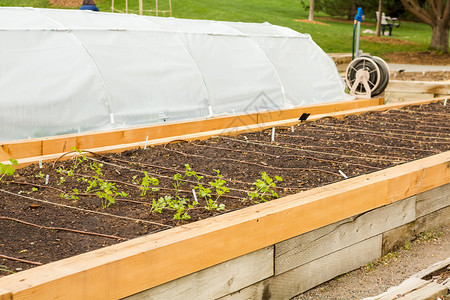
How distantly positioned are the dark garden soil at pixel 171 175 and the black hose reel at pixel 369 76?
2057 mm

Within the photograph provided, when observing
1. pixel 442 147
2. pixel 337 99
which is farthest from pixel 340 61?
pixel 442 147

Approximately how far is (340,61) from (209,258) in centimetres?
1234

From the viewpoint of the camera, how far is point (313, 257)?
10.6 feet

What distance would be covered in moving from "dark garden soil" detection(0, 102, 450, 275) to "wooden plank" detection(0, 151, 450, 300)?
8.9 inches

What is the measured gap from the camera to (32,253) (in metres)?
2.53

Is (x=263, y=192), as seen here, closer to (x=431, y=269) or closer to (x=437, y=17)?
(x=431, y=269)

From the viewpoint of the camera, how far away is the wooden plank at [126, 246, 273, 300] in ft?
8.25

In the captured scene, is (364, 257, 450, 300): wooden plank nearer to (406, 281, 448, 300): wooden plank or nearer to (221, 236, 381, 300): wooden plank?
(406, 281, 448, 300): wooden plank

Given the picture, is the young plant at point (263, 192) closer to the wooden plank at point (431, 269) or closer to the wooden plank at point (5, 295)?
the wooden plank at point (431, 269)

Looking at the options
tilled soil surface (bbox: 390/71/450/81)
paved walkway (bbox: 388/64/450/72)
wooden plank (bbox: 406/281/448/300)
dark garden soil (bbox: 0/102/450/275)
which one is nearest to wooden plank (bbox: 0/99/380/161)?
dark garden soil (bbox: 0/102/450/275)

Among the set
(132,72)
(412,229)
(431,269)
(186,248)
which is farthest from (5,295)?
(132,72)

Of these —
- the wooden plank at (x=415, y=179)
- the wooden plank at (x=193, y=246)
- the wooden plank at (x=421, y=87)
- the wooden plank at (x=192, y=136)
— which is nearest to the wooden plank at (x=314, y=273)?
the wooden plank at (x=193, y=246)

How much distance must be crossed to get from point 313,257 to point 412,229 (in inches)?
45.9

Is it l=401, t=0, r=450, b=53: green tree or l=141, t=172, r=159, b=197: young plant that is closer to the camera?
l=141, t=172, r=159, b=197: young plant
